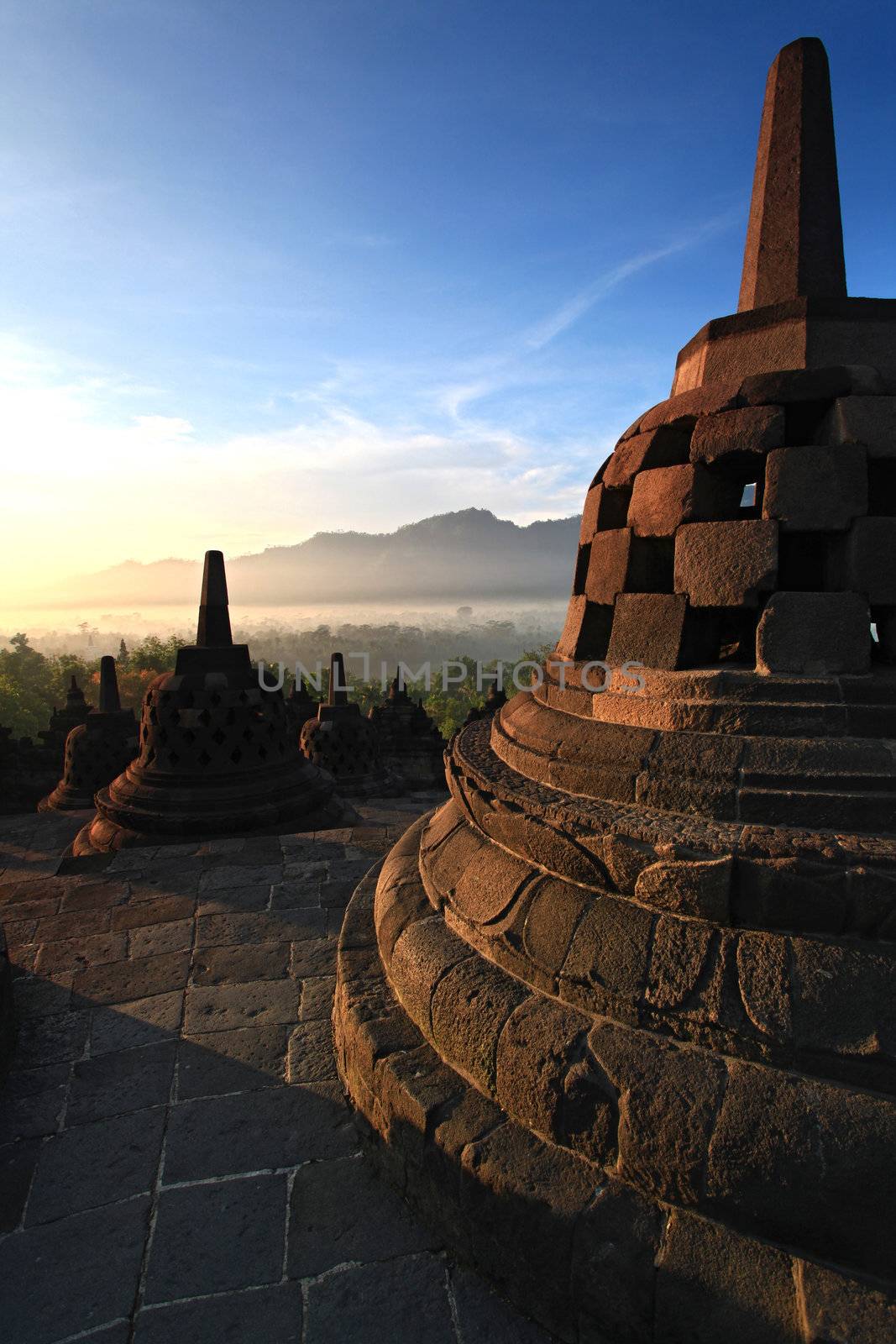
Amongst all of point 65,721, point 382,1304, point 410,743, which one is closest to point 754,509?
point 382,1304

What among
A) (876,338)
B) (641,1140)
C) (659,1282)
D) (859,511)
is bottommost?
(659,1282)

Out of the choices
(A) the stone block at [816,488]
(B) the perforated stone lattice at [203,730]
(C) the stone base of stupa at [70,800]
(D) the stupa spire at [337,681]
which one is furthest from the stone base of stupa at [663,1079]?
(C) the stone base of stupa at [70,800]

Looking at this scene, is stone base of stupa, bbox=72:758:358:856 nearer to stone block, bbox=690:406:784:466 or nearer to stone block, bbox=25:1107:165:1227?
stone block, bbox=25:1107:165:1227

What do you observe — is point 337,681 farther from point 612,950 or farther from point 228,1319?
point 228,1319

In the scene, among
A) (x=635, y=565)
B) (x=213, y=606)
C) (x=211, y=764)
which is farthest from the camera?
(x=213, y=606)

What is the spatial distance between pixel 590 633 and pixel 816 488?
3.93ft

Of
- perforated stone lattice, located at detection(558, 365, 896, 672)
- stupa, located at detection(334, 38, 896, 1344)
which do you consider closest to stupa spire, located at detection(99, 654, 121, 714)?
stupa, located at detection(334, 38, 896, 1344)

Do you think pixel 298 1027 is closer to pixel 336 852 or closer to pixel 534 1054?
pixel 534 1054

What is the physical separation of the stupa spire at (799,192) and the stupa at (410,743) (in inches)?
570

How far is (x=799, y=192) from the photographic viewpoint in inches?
131

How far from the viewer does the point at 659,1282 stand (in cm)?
172

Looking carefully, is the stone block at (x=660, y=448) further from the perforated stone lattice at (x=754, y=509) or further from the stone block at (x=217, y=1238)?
the stone block at (x=217, y=1238)

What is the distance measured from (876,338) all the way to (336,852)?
15.3ft

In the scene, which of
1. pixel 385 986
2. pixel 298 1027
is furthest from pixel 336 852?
pixel 385 986
